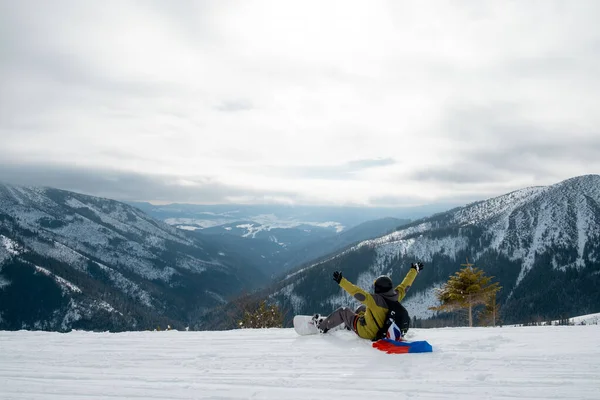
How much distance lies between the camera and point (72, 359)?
26.5 feet

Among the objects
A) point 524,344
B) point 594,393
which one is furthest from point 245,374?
point 524,344

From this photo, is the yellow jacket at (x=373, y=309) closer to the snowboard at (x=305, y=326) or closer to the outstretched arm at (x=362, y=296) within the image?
the outstretched arm at (x=362, y=296)

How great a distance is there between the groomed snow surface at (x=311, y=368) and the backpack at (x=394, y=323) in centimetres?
53

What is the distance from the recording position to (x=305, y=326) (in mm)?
9414

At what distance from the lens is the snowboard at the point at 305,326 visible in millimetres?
9344

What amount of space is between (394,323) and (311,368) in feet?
7.70

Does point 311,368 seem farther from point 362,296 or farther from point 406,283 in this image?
point 406,283

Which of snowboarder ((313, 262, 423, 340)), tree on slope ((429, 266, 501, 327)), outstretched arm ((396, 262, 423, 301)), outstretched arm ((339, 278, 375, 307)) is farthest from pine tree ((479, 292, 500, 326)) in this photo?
outstretched arm ((339, 278, 375, 307))

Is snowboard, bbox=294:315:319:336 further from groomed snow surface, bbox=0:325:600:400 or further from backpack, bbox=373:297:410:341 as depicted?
backpack, bbox=373:297:410:341

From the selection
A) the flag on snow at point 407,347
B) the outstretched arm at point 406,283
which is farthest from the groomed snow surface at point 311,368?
the outstretched arm at point 406,283

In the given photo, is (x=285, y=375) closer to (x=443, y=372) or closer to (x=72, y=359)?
(x=443, y=372)

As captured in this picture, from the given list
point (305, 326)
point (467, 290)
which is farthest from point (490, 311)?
point (305, 326)

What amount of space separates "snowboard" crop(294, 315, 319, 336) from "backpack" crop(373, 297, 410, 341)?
6.35 feet

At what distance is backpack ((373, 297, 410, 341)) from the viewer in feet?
25.6
